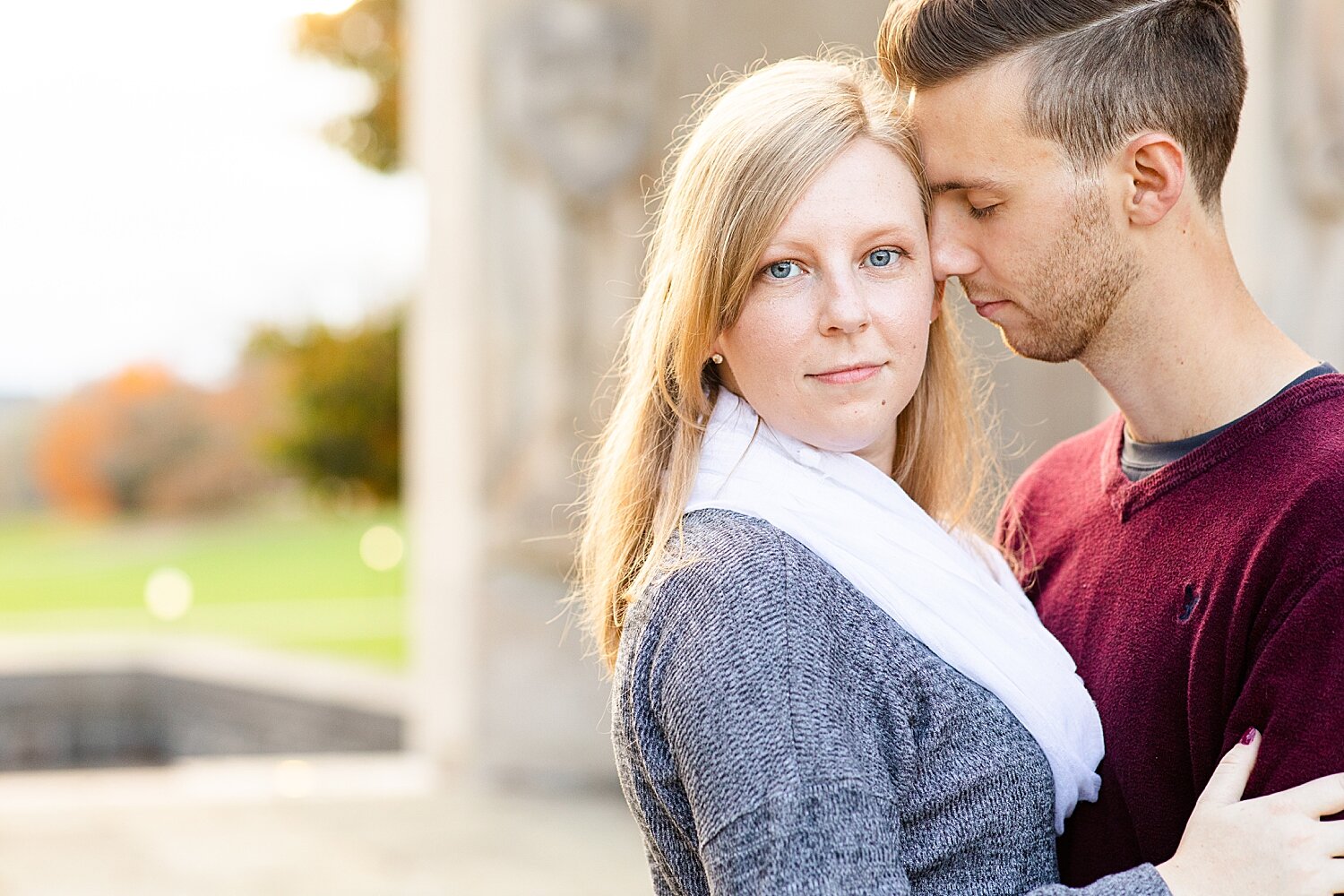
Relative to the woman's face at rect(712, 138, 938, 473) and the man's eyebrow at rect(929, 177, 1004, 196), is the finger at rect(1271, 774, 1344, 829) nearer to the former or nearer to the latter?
the woman's face at rect(712, 138, 938, 473)

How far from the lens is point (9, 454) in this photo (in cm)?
1534

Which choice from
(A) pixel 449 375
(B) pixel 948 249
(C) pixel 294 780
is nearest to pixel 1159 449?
(B) pixel 948 249

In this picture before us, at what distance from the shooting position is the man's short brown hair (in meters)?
1.62

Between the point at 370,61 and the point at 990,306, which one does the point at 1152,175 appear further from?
the point at 370,61

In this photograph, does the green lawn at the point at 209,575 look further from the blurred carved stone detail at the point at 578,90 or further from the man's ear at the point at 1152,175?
the man's ear at the point at 1152,175

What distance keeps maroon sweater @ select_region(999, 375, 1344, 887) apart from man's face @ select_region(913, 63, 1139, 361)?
24cm

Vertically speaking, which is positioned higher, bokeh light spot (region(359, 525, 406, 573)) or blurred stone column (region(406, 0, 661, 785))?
blurred stone column (region(406, 0, 661, 785))

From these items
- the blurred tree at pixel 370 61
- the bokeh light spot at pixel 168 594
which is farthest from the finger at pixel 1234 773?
the bokeh light spot at pixel 168 594

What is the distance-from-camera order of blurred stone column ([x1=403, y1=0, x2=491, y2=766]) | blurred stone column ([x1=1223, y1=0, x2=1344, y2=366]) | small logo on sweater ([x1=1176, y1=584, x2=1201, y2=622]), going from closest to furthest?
small logo on sweater ([x1=1176, y1=584, x2=1201, y2=622]) < blurred stone column ([x1=1223, y1=0, x2=1344, y2=366]) < blurred stone column ([x1=403, y1=0, x2=491, y2=766])

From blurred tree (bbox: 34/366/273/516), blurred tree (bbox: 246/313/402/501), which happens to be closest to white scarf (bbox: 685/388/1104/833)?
blurred tree (bbox: 246/313/402/501)

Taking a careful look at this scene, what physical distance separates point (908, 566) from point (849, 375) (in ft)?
0.70

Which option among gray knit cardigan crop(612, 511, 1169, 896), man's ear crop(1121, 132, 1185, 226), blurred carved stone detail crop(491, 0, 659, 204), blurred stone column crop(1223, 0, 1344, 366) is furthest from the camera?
blurred carved stone detail crop(491, 0, 659, 204)

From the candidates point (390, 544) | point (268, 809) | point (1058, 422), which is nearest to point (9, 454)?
point (390, 544)

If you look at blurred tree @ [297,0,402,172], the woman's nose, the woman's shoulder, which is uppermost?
blurred tree @ [297,0,402,172]
